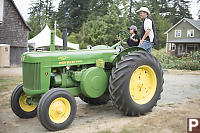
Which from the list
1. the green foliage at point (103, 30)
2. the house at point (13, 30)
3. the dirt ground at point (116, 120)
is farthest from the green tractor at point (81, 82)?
the green foliage at point (103, 30)

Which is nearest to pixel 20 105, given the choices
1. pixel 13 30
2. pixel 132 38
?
pixel 132 38

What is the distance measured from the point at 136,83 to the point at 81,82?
3.74 feet

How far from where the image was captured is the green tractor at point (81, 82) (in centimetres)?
397

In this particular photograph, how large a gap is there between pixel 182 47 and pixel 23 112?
111ft

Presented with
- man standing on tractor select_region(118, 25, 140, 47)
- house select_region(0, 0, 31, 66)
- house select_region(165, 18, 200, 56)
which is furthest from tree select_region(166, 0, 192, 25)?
man standing on tractor select_region(118, 25, 140, 47)

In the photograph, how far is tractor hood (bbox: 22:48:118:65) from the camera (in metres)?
4.11

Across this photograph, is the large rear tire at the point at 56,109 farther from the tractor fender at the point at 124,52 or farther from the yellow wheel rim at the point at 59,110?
the tractor fender at the point at 124,52

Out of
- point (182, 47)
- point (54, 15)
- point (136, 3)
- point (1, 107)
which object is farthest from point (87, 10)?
point (1, 107)

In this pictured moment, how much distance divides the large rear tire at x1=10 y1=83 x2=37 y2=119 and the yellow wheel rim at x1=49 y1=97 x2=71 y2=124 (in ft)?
3.44

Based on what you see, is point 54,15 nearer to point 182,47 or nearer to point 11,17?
point 182,47

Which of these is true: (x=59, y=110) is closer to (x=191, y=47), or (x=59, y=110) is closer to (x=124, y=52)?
(x=124, y=52)

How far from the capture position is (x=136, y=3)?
4766 centimetres

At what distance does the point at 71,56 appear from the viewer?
14.7 ft

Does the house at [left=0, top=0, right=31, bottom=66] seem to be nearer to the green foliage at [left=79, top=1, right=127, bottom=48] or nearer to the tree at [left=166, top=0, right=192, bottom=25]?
the green foliage at [left=79, top=1, right=127, bottom=48]
